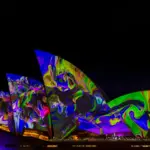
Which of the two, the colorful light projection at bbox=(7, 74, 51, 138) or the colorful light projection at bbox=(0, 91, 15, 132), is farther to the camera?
the colorful light projection at bbox=(0, 91, 15, 132)

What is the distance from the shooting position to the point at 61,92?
19.5 metres

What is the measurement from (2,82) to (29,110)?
360cm

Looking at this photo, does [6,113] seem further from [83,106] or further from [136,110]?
[136,110]

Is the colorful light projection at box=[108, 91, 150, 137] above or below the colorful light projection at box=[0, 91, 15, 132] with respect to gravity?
below

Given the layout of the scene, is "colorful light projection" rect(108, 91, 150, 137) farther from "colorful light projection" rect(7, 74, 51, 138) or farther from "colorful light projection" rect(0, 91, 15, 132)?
"colorful light projection" rect(0, 91, 15, 132)

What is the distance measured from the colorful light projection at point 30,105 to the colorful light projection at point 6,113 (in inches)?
71.2

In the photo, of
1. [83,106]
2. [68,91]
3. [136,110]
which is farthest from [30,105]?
[136,110]

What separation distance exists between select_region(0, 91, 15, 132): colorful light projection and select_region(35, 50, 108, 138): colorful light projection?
5227 millimetres

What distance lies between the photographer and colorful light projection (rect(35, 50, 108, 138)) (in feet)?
62.5

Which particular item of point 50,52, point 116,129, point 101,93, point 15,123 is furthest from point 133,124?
point 15,123

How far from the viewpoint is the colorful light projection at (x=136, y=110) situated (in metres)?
18.6

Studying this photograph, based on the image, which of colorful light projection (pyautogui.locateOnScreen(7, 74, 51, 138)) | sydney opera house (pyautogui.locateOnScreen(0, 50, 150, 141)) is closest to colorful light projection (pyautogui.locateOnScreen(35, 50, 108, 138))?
sydney opera house (pyautogui.locateOnScreen(0, 50, 150, 141))

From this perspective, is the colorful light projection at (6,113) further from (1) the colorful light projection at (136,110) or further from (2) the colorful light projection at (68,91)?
(1) the colorful light projection at (136,110)

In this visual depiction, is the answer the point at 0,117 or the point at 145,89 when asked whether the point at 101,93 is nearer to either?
the point at 145,89
